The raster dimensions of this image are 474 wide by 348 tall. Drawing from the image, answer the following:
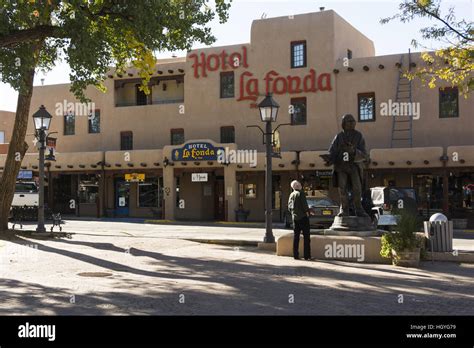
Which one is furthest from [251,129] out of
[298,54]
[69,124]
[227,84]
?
[69,124]

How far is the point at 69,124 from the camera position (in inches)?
1409

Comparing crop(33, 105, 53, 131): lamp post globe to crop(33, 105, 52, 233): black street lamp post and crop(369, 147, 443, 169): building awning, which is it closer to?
crop(33, 105, 52, 233): black street lamp post

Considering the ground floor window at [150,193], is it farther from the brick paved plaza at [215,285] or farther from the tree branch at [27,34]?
the tree branch at [27,34]

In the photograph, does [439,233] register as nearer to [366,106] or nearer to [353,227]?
[353,227]

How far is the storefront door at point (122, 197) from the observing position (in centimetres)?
3388

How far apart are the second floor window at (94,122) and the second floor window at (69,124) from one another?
4.01 feet

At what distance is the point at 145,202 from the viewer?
3344 cm

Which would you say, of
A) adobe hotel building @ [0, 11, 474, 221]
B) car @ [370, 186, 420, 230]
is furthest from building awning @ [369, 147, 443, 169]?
car @ [370, 186, 420, 230]

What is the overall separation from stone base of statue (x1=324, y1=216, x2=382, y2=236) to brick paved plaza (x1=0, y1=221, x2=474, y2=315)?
1.00m

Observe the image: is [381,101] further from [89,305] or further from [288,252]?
[89,305]

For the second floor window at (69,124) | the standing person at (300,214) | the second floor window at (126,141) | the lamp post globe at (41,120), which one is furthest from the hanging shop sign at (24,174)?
the standing person at (300,214)

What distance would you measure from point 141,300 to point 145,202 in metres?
25.6

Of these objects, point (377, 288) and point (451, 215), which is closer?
point (377, 288)
